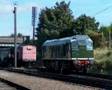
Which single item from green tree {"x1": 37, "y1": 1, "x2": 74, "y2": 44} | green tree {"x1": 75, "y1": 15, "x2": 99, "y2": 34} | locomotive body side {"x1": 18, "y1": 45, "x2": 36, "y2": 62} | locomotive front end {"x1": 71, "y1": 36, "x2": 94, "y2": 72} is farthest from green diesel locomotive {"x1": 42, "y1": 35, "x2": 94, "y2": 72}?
green tree {"x1": 37, "y1": 1, "x2": 74, "y2": 44}

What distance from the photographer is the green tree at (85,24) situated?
67894mm

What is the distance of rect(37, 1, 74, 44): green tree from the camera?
7994 cm

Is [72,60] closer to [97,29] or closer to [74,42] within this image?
[74,42]

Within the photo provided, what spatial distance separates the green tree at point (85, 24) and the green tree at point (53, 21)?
6.11 meters

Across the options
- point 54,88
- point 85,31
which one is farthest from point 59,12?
point 54,88

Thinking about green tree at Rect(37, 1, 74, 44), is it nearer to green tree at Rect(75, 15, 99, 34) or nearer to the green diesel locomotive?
green tree at Rect(75, 15, 99, 34)

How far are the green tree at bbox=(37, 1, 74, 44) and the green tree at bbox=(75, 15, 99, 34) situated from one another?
20.0ft

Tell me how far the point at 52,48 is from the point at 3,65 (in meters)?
25.5

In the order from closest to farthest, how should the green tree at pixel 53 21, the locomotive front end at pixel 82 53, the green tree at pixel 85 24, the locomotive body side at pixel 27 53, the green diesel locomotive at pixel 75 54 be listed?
the locomotive front end at pixel 82 53 → the green diesel locomotive at pixel 75 54 → the locomotive body side at pixel 27 53 → the green tree at pixel 85 24 → the green tree at pixel 53 21

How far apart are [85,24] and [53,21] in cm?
1394

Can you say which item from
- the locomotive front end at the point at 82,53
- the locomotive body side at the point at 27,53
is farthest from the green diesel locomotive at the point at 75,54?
the locomotive body side at the point at 27,53

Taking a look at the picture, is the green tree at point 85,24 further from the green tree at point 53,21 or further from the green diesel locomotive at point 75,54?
the green diesel locomotive at point 75,54

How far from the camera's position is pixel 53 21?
8331 centimetres

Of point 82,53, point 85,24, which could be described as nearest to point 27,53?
point 85,24
